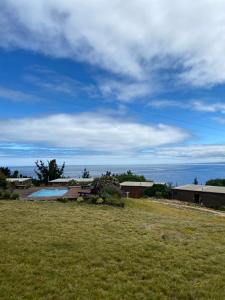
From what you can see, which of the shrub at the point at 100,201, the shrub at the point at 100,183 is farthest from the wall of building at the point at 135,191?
the shrub at the point at 100,201

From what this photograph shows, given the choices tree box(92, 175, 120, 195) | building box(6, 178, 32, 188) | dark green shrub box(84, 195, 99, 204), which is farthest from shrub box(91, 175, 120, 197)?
building box(6, 178, 32, 188)

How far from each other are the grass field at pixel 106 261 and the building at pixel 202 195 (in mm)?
24208

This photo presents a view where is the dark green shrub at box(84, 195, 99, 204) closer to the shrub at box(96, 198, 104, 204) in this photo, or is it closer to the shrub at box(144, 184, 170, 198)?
the shrub at box(96, 198, 104, 204)

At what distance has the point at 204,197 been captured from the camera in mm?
38750

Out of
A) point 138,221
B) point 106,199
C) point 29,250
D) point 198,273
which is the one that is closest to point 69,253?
point 29,250

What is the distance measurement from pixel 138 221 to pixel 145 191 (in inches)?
1011

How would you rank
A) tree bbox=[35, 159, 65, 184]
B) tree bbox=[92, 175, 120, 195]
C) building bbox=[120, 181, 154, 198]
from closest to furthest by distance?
tree bbox=[92, 175, 120, 195], building bbox=[120, 181, 154, 198], tree bbox=[35, 159, 65, 184]

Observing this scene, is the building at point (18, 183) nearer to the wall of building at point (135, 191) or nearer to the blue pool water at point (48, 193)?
the blue pool water at point (48, 193)

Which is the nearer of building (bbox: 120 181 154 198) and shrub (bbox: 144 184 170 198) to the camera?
building (bbox: 120 181 154 198)

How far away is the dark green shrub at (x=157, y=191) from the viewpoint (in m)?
40.8

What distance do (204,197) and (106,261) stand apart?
32.4 metres

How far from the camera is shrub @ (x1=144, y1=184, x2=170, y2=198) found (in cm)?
4084

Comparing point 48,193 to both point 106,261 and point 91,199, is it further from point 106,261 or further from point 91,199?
point 106,261

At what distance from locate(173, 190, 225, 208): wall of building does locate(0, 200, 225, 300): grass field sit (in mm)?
24093
